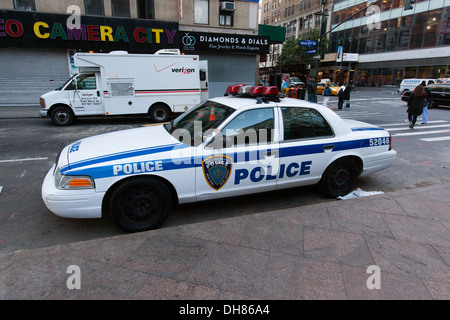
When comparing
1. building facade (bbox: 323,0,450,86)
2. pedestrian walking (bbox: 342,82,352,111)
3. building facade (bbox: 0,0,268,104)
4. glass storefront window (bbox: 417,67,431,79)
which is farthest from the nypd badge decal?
glass storefront window (bbox: 417,67,431,79)

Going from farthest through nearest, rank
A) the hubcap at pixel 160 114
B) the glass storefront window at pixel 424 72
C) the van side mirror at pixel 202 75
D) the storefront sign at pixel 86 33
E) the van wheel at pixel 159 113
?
1. the glass storefront window at pixel 424 72
2. the storefront sign at pixel 86 33
3. the van side mirror at pixel 202 75
4. the hubcap at pixel 160 114
5. the van wheel at pixel 159 113

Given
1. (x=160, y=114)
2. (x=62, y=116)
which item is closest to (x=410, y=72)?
(x=160, y=114)

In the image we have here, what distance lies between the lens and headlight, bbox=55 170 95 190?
10.4 ft

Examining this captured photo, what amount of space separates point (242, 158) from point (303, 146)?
3.25 ft

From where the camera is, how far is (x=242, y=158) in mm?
3740

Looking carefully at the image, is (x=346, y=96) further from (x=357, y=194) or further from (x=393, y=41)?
(x=393, y=41)

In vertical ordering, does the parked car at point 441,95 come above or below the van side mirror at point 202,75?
below

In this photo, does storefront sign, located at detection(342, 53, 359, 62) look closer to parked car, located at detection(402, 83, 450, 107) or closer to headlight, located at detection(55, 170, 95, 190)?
parked car, located at detection(402, 83, 450, 107)

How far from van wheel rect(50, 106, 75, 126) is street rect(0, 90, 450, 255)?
475mm

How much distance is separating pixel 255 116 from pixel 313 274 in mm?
2173

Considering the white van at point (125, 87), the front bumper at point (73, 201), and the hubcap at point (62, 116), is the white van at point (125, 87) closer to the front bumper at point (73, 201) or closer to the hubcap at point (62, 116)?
the hubcap at point (62, 116)

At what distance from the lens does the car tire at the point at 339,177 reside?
14.6 feet

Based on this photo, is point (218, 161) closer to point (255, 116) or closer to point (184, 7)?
point (255, 116)

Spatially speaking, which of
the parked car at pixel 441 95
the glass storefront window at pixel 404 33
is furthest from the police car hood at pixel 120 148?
the glass storefront window at pixel 404 33
